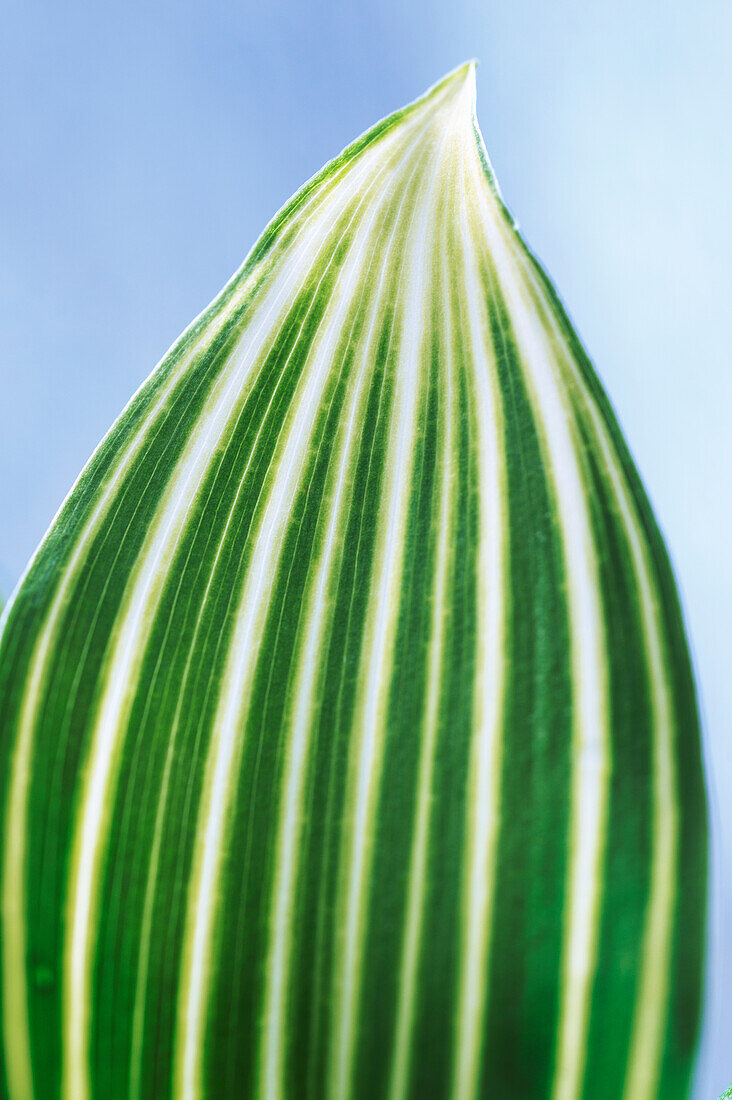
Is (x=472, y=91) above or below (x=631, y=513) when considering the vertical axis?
above

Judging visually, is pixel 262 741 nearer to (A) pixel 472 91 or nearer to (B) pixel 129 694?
(B) pixel 129 694

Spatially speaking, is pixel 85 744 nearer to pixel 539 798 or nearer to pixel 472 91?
pixel 539 798

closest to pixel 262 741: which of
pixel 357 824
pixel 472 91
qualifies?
pixel 357 824

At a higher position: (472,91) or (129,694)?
(472,91)

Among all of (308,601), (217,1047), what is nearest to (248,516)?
(308,601)

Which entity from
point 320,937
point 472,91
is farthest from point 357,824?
point 472,91

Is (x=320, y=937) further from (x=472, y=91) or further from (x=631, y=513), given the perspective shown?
(x=472, y=91)

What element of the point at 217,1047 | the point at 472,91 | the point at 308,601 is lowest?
the point at 217,1047
